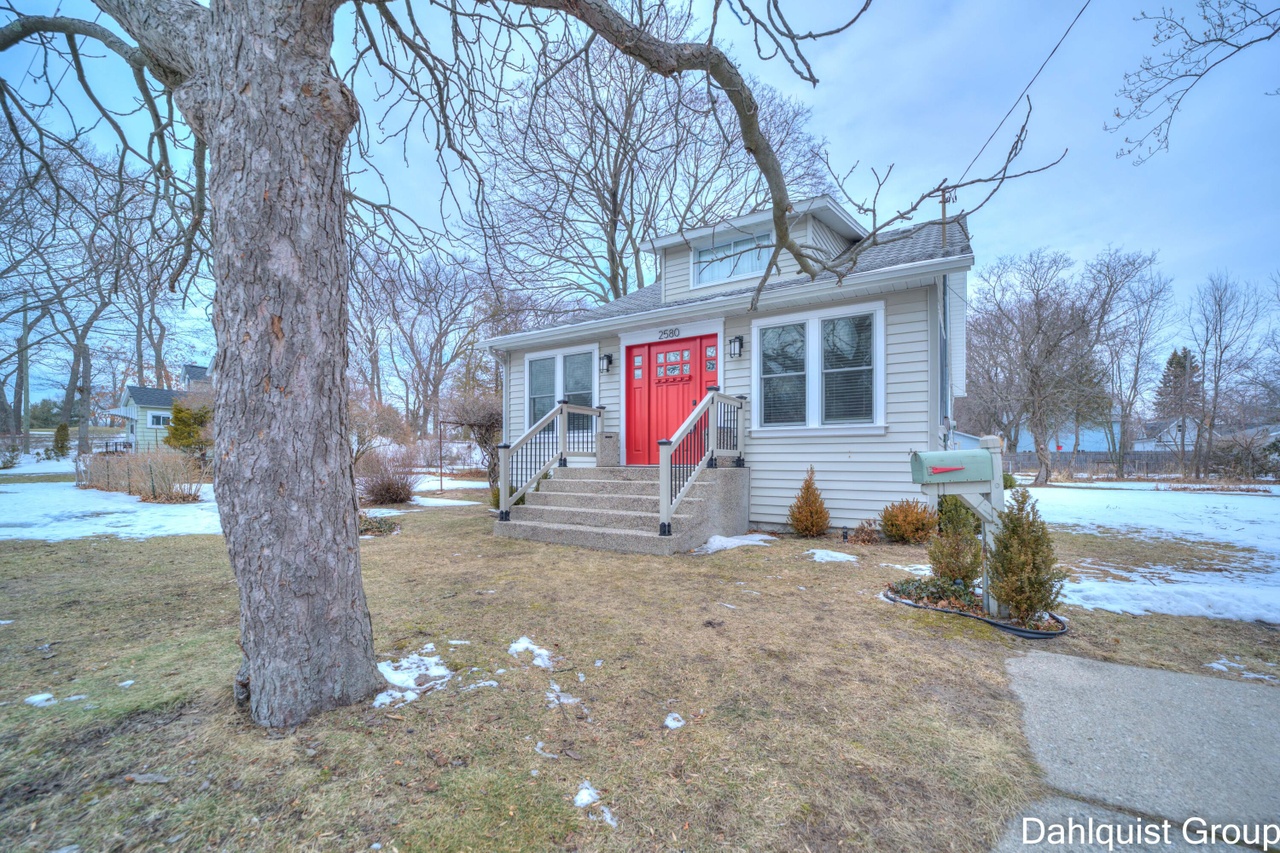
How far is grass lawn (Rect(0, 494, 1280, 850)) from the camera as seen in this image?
152 cm

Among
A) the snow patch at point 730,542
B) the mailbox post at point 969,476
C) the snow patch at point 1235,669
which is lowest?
the snow patch at point 730,542

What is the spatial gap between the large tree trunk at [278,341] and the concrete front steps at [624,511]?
3925 mm

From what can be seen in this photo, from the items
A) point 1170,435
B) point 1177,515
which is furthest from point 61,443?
point 1170,435

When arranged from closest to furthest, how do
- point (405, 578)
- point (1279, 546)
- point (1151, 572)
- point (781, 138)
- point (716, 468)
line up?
point (405, 578) < point (1151, 572) < point (1279, 546) < point (716, 468) < point (781, 138)

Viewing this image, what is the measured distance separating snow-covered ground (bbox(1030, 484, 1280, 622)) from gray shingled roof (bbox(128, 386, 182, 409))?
37.6 metres

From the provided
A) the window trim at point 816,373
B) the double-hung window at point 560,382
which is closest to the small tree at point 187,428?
the double-hung window at point 560,382

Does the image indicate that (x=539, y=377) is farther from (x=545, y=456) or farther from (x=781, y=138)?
(x=781, y=138)

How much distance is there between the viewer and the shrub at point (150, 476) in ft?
32.2

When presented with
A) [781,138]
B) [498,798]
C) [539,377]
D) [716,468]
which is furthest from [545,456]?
[781,138]

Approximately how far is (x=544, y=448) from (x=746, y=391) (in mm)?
3189

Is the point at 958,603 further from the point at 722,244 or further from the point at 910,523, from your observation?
the point at 722,244

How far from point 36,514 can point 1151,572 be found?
47.3ft

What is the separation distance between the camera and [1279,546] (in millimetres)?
6012

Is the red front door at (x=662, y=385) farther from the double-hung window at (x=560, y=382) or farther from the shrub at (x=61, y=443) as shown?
the shrub at (x=61, y=443)
